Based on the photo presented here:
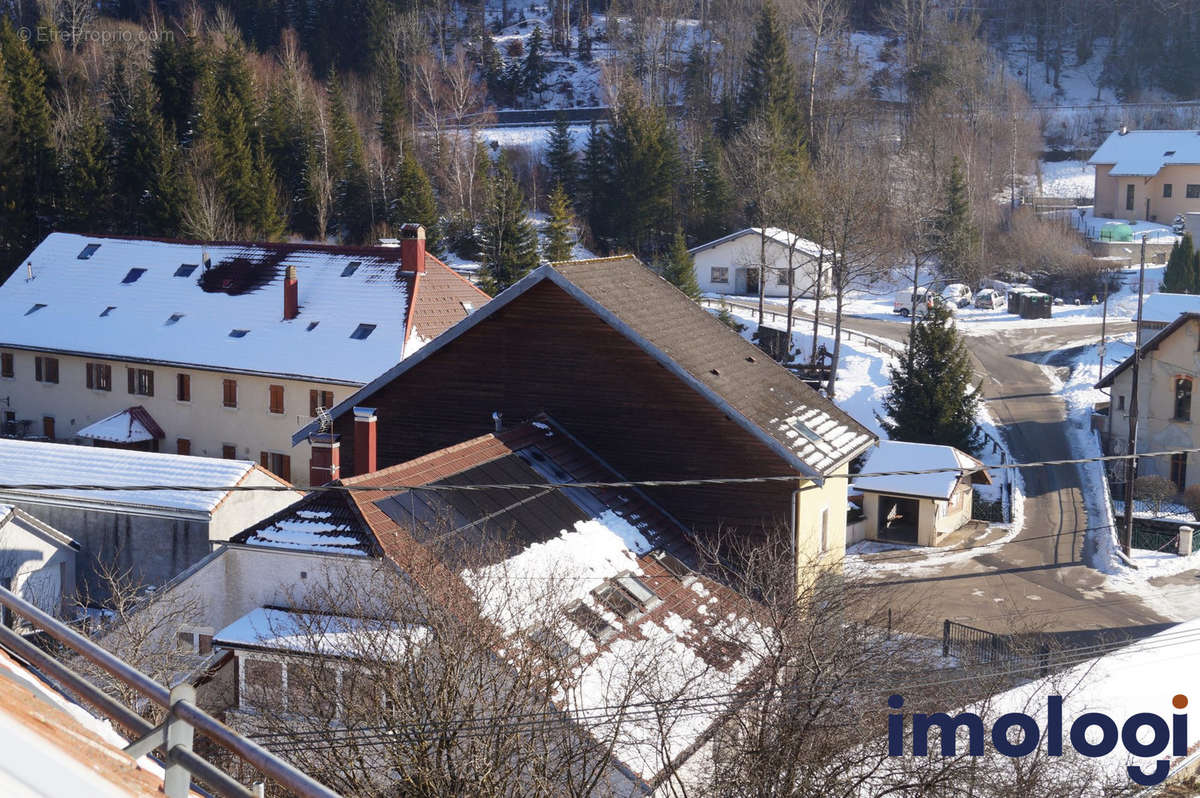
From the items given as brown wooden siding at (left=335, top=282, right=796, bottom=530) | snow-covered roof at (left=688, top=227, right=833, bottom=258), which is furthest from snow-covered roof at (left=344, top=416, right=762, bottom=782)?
snow-covered roof at (left=688, top=227, right=833, bottom=258)

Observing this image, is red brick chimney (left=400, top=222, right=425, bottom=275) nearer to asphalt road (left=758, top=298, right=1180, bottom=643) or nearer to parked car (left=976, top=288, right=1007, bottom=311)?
asphalt road (left=758, top=298, right=1180, bottom=643)

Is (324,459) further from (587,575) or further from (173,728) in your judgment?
(173,728)

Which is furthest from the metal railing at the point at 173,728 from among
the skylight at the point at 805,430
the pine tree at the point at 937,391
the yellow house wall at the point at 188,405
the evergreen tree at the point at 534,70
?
the evergreen tree at the point at 534,70

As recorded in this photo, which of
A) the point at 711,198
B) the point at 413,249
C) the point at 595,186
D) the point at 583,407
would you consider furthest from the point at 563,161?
the point at 583,407

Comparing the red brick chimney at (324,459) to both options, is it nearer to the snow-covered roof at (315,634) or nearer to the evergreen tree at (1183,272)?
the snow-covered roof at (315,634)

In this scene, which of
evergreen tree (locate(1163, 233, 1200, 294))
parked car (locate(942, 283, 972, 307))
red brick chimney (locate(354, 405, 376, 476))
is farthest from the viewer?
parked car (locate(942, 283, 972, 307))

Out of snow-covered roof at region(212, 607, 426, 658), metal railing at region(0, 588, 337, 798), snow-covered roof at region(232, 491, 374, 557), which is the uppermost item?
metal railing at region(0, 588, 337, 798)
